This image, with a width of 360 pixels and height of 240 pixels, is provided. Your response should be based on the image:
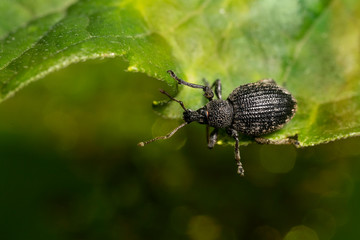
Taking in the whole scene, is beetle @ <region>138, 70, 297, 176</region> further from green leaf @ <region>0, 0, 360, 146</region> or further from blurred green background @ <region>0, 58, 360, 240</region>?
blurred green background @ <region>0, 58, 360, 240</region>

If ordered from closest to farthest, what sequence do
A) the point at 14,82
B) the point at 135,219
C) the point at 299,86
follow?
the point at 14,82
the point at 299,86
the point at 135,219

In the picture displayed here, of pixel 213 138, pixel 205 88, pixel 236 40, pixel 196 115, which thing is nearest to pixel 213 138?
pixel 213 138

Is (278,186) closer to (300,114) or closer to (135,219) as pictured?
(300,114)

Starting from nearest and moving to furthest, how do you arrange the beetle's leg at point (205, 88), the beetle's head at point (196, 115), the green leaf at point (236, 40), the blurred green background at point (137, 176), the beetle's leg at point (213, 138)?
1. the green leaf at point (236, 40)
2. the beetle's leg at point (205, 88)
3. the beetle's head at point (196, 115)
4. the beetle's leg at point (213, 138)
5. the blurred green background at point (137, 176)

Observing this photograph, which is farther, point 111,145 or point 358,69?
point 111,145

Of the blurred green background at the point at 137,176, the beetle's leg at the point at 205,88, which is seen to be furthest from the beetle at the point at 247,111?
the blurred green background at the point at 137,176

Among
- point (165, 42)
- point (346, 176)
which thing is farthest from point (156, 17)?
point (346, 176)

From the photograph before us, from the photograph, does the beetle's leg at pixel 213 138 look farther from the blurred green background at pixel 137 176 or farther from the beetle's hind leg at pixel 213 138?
the blurred green background at pixel 137 176
